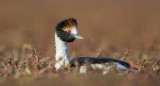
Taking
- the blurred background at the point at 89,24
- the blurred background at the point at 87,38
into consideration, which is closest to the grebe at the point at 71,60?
the blurred background at the point at 87,38

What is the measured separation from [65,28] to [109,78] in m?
1.87

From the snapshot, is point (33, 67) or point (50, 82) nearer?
point (50, 82)

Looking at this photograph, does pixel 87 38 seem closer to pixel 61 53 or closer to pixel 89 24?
pixel 61 53

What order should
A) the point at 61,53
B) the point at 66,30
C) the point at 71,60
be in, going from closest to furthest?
1. the point at 71,60
2. the point at 61,53
3. the point at 66,30

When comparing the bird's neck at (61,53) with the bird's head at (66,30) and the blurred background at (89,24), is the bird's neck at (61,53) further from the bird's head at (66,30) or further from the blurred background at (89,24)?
the blurred background at (89,24)

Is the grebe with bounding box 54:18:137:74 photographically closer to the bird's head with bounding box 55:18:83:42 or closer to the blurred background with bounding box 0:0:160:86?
the bird's head with bounding box 55:18:83:42

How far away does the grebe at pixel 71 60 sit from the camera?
8.41 meters

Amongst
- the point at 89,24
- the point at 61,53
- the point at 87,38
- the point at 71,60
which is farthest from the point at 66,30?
the point at 89,24

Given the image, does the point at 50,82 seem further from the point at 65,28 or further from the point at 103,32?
the point at 103,32

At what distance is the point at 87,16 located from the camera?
26.3 metres

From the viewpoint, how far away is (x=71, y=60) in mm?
8820

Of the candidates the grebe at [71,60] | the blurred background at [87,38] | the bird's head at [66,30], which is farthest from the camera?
the bird's head at [66,30]

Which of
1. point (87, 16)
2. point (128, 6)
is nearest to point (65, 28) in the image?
point (87, 16)

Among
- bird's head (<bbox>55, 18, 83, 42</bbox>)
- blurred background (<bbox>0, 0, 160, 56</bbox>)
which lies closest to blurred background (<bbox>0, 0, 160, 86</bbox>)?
blurred background (<bbox>0, 0, 160, 56</bbox>)
